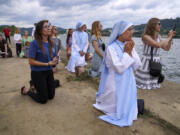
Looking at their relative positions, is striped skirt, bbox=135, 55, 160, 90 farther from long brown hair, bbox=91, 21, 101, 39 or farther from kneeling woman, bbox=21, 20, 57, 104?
kneeling woman, bbox=21, 20, 57, 104

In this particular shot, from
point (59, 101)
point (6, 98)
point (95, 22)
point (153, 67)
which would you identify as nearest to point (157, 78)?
point (153, 67)

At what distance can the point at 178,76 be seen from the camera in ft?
26.3

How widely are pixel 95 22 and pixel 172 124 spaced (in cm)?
356

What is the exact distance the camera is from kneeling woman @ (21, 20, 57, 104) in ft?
9.66

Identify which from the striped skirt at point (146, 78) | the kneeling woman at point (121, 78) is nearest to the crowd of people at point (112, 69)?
the kneeling woman at point (121, 78)

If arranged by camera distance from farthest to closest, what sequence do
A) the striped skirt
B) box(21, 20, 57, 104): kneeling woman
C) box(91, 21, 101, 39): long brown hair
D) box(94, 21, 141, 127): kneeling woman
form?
box(91, 21, 101, 39): long brown hair
the striped skirt
box(21, 20, 57, 104): kneeling woman
box(94, 21, 141, 127): kneeling woman

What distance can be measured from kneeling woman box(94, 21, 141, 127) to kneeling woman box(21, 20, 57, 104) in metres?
1.23

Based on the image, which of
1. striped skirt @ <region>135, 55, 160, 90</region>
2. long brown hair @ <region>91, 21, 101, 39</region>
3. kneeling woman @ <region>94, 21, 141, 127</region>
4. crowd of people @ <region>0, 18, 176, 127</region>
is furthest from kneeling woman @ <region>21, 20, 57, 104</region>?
→ striped skirt @ <region>135, 55, 160, 90</region>

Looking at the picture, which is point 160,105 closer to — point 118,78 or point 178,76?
point 118,78

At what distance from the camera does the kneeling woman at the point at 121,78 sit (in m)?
2.60

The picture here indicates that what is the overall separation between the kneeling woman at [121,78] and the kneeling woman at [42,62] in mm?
1234

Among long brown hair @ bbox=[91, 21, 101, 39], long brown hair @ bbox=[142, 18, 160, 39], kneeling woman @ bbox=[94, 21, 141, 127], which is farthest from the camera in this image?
long brown hair @ bbox=[91, 21, 101, 39]

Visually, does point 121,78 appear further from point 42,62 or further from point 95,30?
point 95,30

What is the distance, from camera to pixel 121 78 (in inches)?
106
